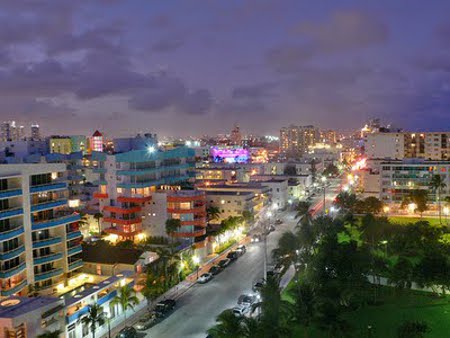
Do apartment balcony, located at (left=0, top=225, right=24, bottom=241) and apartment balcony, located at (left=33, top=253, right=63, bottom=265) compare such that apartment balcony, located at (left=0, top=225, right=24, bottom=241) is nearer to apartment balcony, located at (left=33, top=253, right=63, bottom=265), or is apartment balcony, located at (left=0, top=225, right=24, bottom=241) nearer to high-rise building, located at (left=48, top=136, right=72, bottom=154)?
apartment balcony, located at (left=33, top=253, right=63, bottom=265)

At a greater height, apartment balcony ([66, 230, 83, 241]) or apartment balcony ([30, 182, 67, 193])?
apartment balcony ([30, 182, 67, 193])

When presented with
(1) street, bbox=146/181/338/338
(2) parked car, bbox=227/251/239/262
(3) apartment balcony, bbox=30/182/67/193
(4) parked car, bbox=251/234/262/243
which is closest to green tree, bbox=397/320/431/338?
(1) street, bbox=146/181/338/338

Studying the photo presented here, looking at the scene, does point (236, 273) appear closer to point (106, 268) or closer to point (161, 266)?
point (161, 266)

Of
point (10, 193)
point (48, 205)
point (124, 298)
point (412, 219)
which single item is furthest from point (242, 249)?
point (412, 219)

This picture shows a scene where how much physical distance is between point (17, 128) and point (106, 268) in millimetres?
166970

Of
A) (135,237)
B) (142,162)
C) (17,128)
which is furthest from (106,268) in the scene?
(17,128)

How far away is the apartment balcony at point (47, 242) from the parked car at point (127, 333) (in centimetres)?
876

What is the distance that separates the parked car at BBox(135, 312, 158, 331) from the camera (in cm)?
3156

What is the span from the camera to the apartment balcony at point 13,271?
3008 cm

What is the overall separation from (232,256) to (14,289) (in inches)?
894

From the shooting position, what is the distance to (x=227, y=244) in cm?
5500

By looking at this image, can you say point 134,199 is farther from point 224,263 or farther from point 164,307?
point 164,307

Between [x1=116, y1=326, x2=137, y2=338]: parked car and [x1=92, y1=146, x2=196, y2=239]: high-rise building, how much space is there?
2293 cm

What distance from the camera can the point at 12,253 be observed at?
102 ft
